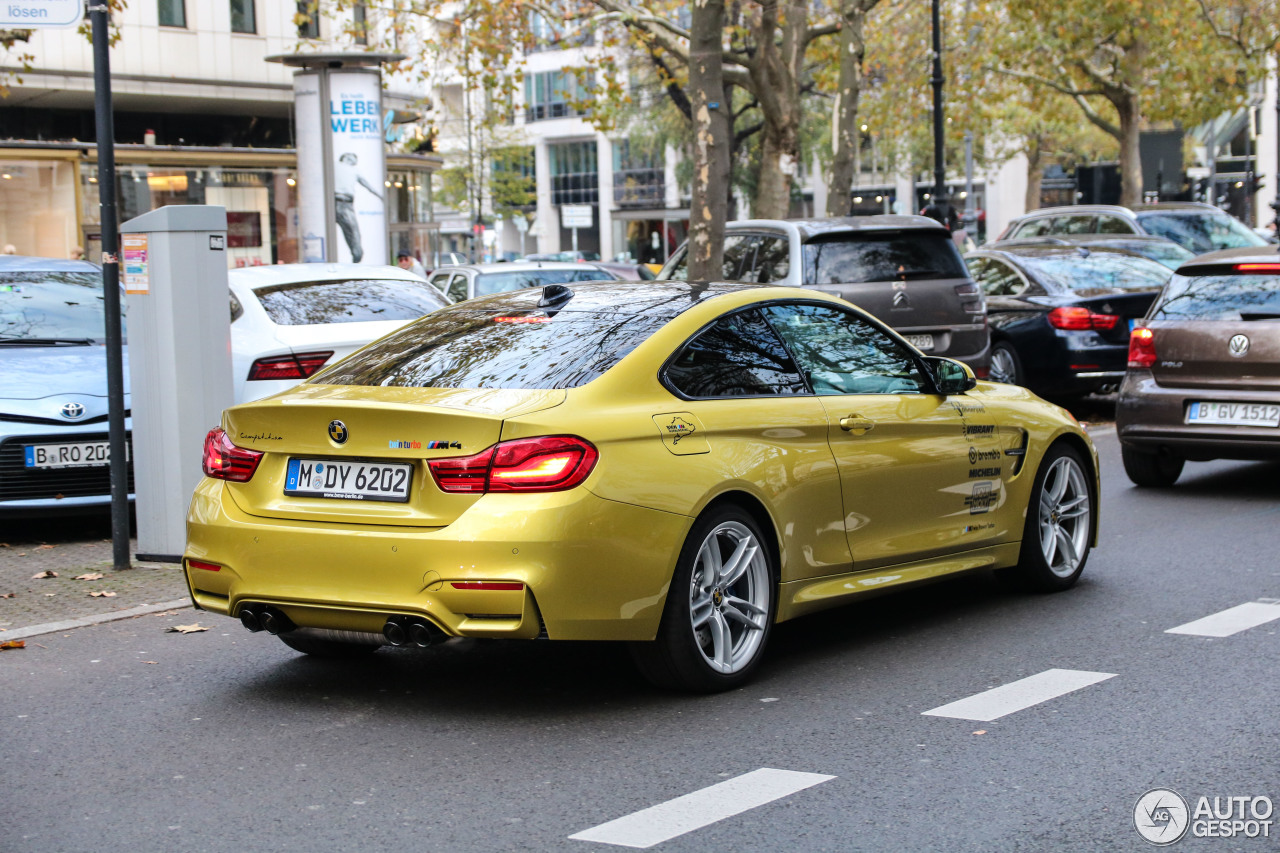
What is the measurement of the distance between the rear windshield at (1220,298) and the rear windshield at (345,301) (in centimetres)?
482

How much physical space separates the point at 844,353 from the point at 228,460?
2487 mm

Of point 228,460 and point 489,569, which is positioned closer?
→ point 489,569

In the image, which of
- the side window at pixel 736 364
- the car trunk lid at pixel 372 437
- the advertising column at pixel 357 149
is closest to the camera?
the car trunk lid at pixel 372 437

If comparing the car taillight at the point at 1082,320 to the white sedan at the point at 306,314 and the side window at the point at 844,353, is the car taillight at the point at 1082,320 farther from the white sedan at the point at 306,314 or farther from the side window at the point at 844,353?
the side window at the point at 844,353

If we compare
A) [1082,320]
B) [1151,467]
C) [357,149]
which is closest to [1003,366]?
[1082,320]

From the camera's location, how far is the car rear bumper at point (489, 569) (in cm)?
503

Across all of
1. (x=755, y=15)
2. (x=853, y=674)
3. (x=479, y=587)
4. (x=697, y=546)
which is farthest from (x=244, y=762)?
(x=755, y=15)

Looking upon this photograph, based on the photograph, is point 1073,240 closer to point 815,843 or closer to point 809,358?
point 809,358

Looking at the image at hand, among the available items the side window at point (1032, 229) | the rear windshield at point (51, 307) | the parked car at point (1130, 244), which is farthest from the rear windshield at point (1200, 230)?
the rear windshield at point (51, 307)

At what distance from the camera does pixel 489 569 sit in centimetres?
502

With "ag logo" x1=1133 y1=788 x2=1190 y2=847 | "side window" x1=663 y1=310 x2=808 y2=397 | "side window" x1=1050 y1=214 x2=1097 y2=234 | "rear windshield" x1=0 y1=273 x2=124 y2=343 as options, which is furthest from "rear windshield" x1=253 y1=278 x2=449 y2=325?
"side window" x1=1050 y1=214 x2=1097 y2=234

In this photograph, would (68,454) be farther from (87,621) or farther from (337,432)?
(337,432)

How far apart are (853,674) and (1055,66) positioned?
35.5m

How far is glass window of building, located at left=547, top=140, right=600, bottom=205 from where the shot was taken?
8725cm
